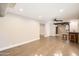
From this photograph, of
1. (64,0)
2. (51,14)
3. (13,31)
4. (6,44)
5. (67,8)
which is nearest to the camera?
(64,0)

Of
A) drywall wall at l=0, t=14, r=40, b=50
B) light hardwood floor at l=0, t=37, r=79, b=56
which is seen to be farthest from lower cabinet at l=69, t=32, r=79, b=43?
drywall wall at l=0, t=14, r=40, b=50

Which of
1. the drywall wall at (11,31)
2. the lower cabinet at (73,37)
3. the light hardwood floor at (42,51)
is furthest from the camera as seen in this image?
the lower cabinet at (73,37)

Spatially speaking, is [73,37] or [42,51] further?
[73,37]

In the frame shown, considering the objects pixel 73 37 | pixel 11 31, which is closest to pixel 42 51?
pixel 11 31

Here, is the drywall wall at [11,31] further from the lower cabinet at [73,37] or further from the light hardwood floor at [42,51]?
the lower cabinet at [73,37]

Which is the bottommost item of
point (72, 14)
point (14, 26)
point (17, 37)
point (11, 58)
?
point (11, 58)

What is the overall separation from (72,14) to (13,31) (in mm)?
3012

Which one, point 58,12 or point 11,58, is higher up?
point 58,12

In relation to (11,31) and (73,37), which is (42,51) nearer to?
(11,31)

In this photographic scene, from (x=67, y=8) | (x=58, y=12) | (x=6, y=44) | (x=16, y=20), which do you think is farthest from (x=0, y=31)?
(x=67, y=8)

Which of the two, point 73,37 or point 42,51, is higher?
point 73,37

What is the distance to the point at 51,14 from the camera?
6172 mm

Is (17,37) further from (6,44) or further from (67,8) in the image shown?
(67,8)

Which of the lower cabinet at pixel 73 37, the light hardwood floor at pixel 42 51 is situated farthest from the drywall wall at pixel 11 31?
the lower cabinet at pixel 73 37
